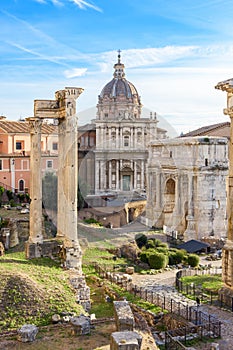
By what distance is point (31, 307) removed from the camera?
411 inches

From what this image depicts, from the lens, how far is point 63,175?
14586 mm

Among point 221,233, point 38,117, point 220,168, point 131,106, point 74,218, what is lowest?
point 221,233

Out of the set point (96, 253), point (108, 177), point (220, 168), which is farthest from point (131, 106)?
point (96, 253)

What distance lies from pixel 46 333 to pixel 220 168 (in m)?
20.4

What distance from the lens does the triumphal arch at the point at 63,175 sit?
46.3ft

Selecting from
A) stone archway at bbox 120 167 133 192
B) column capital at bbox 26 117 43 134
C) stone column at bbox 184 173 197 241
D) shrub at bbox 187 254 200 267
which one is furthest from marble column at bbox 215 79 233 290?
stone archway at bbox 120 167 133 192

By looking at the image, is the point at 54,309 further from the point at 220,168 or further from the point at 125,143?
the point at 125,143

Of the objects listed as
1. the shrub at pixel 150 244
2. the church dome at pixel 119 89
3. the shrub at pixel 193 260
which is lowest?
the shrub at pixel 193 260

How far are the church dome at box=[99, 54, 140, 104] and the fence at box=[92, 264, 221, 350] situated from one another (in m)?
39.9

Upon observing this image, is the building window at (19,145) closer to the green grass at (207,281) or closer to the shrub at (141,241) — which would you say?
the shrub at (141,241)

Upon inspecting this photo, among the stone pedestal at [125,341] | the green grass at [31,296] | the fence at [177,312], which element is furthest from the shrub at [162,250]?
the stone pedestal at [125,341]

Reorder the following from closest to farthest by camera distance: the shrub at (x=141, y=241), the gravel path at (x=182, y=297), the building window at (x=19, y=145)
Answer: the gravel path at (x=182, y=297)
the shrub at (x=141, y=241)
the building window at (x=19, y=145)

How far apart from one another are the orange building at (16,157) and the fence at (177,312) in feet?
66.7

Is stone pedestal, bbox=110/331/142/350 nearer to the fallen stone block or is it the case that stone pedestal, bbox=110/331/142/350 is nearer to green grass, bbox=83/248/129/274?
the fallen stone block
